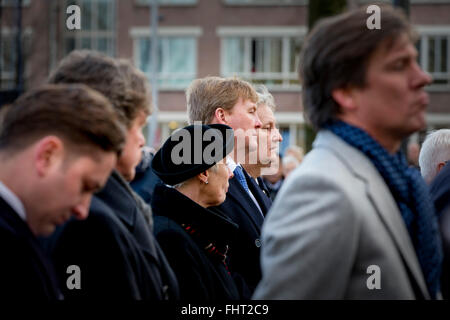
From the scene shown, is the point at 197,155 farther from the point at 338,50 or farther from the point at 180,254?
the point at 338,50

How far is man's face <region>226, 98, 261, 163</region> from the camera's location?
3.92m

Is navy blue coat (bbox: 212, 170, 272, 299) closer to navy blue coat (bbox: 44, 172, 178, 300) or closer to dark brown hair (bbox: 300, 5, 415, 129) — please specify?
navy blue coat (bbox: 44, 172, 178, 300)

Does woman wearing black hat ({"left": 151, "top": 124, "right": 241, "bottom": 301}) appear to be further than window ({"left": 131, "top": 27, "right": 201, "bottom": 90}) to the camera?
No

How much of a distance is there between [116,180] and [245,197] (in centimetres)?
139

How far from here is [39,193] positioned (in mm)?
1839

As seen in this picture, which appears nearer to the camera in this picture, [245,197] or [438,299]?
[438,299]

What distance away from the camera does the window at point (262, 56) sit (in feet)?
87.4

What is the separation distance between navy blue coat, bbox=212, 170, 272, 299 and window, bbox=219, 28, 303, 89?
23.1m

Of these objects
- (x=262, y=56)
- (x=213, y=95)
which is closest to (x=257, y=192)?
(x=213, y=95)

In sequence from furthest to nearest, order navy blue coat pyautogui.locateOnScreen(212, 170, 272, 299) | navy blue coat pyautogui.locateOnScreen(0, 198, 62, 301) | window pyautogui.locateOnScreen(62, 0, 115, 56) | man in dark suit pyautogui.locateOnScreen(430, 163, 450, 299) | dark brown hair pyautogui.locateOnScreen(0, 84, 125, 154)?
window pyautogui.locateOnScreen(62, 0, 115, 56) → navy blue coat pyautogui.locateOnScreen(212, 170, 272, 299) → man in dark suit pyautogui.locateOnScreen(430, 163, 450, 299) → dark brown hair pyautogui.locateOnScreen(0, 84, 125, 154) → navy blue coat pyautogui.locateOnScreen(0, 198, 62, 301)

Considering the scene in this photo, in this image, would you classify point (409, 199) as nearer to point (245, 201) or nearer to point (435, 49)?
point (245, 201)

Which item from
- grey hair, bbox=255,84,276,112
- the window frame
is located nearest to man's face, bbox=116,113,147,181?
grey hair, bbox=255,84,276,112

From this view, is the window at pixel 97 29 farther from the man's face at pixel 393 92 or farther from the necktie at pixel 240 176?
the man's face at pixel 393 92
